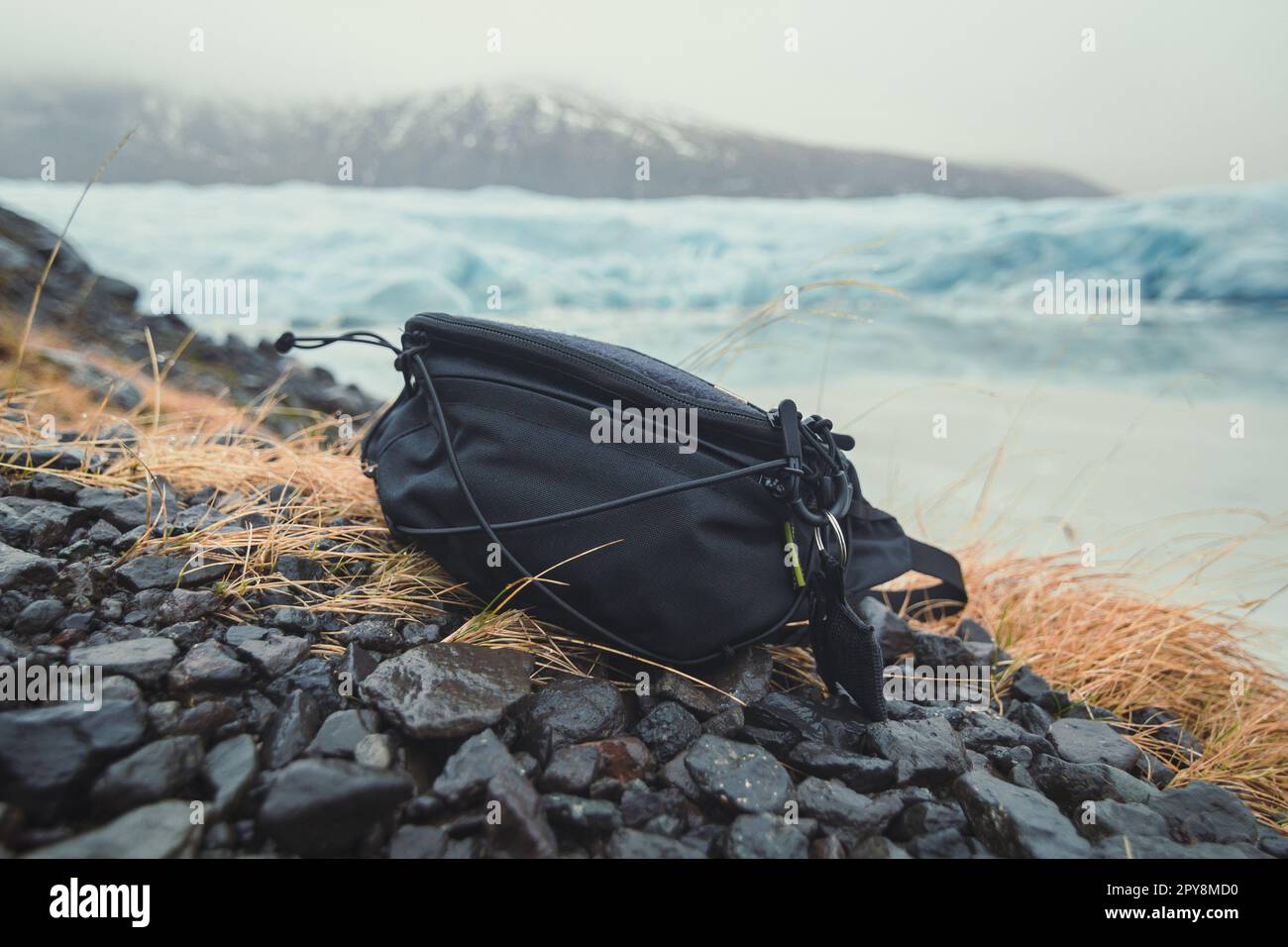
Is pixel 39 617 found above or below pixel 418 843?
above

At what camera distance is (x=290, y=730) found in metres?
1.24

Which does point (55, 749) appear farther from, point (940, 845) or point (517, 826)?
point (940, 845)

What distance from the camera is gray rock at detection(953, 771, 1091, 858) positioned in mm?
1272

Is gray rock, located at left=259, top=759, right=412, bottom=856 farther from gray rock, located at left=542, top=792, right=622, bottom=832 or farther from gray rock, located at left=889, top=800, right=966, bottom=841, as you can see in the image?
gray rock, located at left=889, top=800, right=966, bottom=841

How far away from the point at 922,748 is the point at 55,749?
1.54 meters

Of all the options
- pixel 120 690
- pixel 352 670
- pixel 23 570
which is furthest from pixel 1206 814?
pixel 23 570

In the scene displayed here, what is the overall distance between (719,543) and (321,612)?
0.92 m

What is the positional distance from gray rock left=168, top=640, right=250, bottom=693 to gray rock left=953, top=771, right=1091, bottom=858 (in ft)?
4.64

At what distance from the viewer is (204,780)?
1.15 metres

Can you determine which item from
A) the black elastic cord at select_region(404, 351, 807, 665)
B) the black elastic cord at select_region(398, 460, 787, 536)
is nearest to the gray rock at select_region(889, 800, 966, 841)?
the black elastic cord at select_region(404, 351, 807, 665)

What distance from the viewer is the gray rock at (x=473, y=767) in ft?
3.89

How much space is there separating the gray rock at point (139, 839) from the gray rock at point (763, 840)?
2.70 feet

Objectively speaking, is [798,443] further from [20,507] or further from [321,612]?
[20,507]
